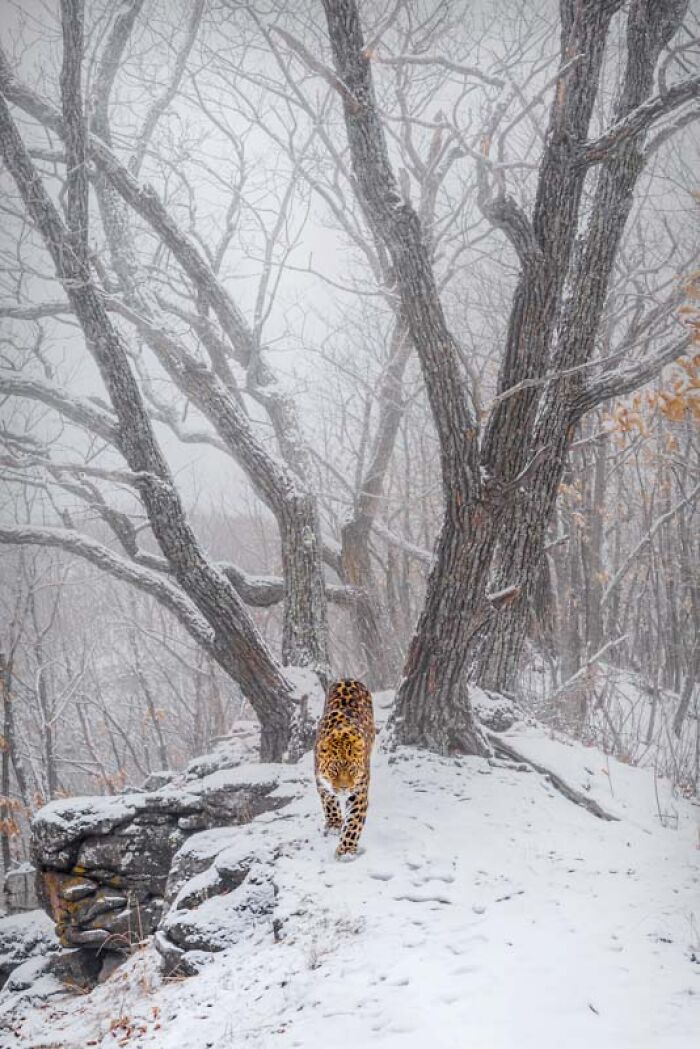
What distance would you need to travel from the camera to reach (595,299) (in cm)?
588

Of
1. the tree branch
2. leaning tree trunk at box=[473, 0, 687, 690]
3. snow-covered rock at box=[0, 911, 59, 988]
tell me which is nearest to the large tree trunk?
leaning tree trunk at box=[473, 0, 687, 690]

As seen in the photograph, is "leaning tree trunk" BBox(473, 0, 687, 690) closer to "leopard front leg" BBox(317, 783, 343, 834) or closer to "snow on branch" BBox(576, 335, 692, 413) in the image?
"snow on branch" BBox(576, 335, 692, 413)

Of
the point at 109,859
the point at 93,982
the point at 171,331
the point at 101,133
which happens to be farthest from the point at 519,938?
the point at 101,133

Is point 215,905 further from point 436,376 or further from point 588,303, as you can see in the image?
point 588,303

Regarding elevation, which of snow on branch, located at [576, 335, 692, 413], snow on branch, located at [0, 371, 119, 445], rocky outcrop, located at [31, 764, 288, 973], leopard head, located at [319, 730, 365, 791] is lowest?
rocky outcrop, located at [31, 764, 288, 973]

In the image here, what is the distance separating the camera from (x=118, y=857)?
641 cm

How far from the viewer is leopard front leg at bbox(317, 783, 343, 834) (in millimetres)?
4891

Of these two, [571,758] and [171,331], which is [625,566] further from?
[171,331]

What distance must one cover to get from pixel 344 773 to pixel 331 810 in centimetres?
35

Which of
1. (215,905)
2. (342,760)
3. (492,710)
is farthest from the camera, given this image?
(492,710)

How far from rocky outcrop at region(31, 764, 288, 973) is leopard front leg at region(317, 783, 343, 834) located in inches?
55.8

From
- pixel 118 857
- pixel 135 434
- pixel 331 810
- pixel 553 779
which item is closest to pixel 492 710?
pixel 553 779

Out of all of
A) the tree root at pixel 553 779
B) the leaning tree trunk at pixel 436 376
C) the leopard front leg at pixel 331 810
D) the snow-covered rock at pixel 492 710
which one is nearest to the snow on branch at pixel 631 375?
the leaning tree trunk at pixel 436 376

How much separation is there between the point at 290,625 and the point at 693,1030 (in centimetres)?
527
